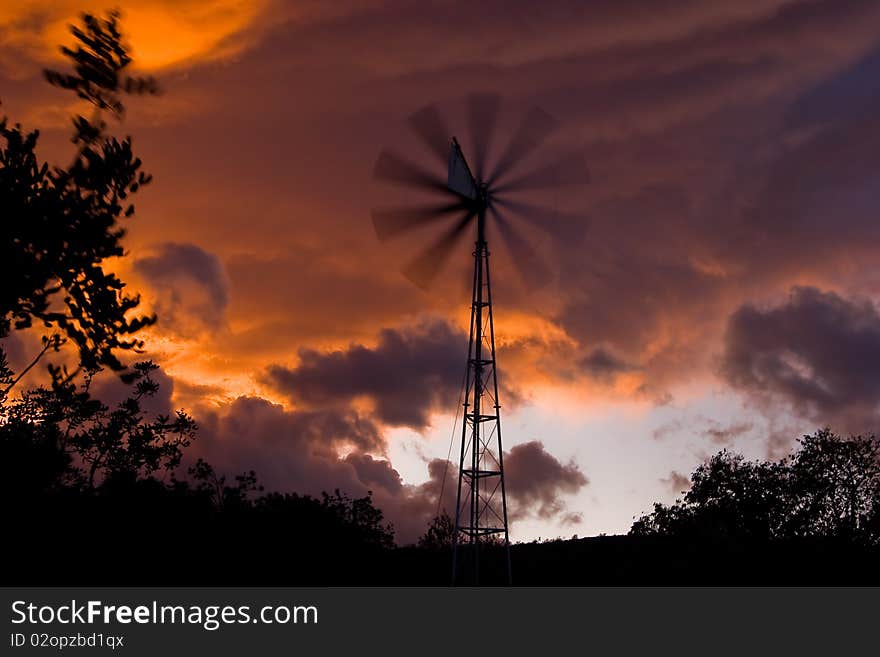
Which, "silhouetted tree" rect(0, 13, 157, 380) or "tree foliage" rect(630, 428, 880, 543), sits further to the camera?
"tree foliage" rect(630, 428, 880, 543)

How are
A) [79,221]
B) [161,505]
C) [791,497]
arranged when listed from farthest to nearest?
[791,497]
[161,505]
[79,221]

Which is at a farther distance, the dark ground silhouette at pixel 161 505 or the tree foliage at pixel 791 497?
the tree foliage at pixel 791 497

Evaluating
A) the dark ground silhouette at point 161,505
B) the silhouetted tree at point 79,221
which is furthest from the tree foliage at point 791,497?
the silhouetted tree at point 79,221

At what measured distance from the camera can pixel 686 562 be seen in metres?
46.3

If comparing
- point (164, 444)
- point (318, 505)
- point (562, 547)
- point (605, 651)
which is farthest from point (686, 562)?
point (164, 444)

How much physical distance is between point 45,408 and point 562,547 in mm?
28643

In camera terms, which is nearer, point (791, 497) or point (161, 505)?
point (161, 505)

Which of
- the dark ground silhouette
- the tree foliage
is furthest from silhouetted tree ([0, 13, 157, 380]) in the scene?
the tree foliage

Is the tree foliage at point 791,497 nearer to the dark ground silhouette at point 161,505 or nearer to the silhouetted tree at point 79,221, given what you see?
the dark ground silhouette at point 161,505

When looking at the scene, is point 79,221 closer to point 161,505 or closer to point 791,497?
point 161,505

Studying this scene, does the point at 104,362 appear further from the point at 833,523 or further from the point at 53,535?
the point at 833,523

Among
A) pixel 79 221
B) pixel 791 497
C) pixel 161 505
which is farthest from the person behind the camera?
pixel 791 497

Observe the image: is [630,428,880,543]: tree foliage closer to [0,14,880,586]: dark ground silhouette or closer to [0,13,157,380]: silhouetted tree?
[0,14,880,586]: dark ground silhouette

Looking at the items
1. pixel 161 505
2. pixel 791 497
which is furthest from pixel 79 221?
pixel 791 497
